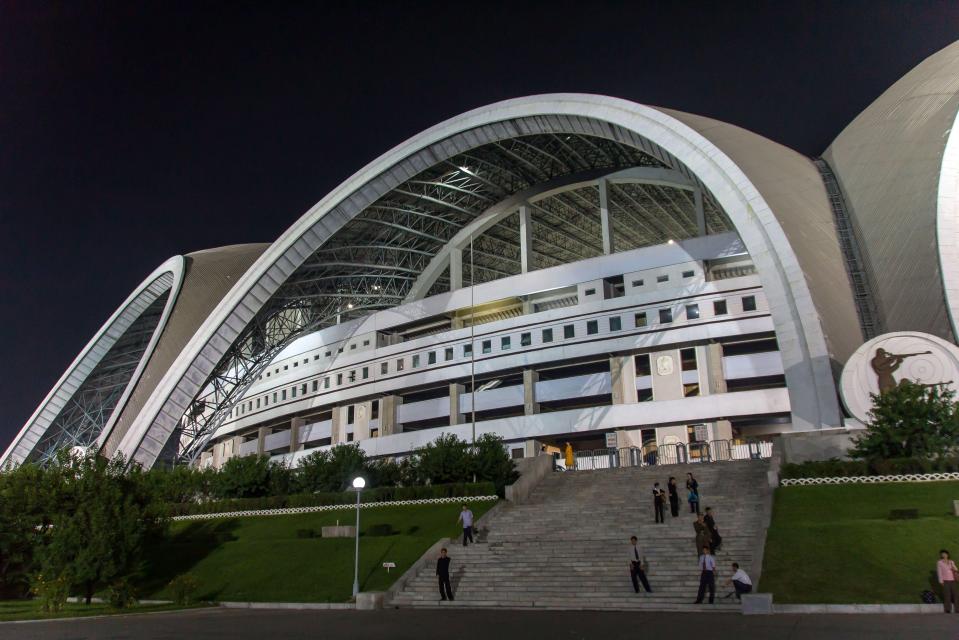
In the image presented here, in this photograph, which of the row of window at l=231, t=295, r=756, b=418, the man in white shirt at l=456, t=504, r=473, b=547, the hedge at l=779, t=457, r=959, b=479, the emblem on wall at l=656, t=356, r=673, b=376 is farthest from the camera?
the emblem on wall at l=656, t=356, r=673, b=376

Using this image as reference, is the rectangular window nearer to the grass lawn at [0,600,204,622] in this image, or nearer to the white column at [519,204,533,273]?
the white column at [519,204,533,273]

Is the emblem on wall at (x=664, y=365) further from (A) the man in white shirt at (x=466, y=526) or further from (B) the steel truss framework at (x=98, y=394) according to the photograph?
(B) the steel truss framework at (x=98, y=394)

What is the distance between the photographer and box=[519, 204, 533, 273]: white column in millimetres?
58188

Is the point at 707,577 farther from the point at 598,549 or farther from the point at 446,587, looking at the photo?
the point at 446,587

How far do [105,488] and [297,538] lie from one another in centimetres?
758

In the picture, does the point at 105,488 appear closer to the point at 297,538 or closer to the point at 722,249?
the point at 297,538

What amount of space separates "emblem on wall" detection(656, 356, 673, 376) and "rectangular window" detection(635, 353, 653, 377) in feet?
2.89

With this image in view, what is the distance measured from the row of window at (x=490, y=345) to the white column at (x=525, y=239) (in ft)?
18.1

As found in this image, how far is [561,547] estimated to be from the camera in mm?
24234

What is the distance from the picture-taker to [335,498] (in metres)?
37.5

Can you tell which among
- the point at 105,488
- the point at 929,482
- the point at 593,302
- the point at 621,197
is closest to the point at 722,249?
the point at 593,302

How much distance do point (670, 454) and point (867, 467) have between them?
20617 mm

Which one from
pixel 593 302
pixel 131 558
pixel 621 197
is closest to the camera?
pixel 131 558

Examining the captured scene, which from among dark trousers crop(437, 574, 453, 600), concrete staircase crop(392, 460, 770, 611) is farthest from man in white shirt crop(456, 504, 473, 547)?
dark trousers crop(437, 574, 453, 600)
